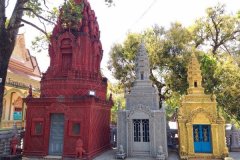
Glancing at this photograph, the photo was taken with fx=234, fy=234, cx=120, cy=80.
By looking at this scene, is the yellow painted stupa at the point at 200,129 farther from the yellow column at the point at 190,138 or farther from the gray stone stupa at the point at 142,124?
the gray stone stupa at the point at 142,124

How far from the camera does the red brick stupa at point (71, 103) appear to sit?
13.4m

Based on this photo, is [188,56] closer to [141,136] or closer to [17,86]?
[141,136]

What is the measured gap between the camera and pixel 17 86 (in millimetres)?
21828

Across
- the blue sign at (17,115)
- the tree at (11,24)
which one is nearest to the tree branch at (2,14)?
the tree at (11,24)

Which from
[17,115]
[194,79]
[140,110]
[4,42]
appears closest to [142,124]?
[140,110]

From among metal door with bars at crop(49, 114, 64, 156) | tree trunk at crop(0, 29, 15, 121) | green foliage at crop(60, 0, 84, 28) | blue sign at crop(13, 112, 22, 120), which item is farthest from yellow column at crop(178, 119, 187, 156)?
blue sign at crop(13, 112, 22, 120)

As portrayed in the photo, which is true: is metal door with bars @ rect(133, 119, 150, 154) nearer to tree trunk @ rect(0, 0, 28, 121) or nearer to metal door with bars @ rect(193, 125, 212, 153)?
metal door with bars @ rect(193, 125, 212, 153)

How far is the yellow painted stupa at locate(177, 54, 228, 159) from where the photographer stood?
13633mm

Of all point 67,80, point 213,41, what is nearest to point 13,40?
point 67,80

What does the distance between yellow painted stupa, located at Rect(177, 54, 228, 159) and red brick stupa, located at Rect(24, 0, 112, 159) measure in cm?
525

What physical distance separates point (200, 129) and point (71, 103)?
7884 mm

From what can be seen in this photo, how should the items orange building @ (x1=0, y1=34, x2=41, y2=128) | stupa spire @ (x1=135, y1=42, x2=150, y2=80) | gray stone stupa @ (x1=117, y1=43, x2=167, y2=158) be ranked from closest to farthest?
1. gray stone stupa @ (x1=117, y1=43, x2=167, y2=158)
2. stupa spire @ (x1=135, y1=42, x2=150, y2=80)
3. orange building @ (x1=0, y1=34, x2=41, y2=128)

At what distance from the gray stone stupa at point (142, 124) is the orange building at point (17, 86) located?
12.0 metres

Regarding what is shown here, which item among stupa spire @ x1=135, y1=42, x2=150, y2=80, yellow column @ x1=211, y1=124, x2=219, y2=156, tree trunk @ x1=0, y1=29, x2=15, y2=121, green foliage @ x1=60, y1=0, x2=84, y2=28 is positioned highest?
green foliage @ x1=60, y1=0, x2=84, y2=28
